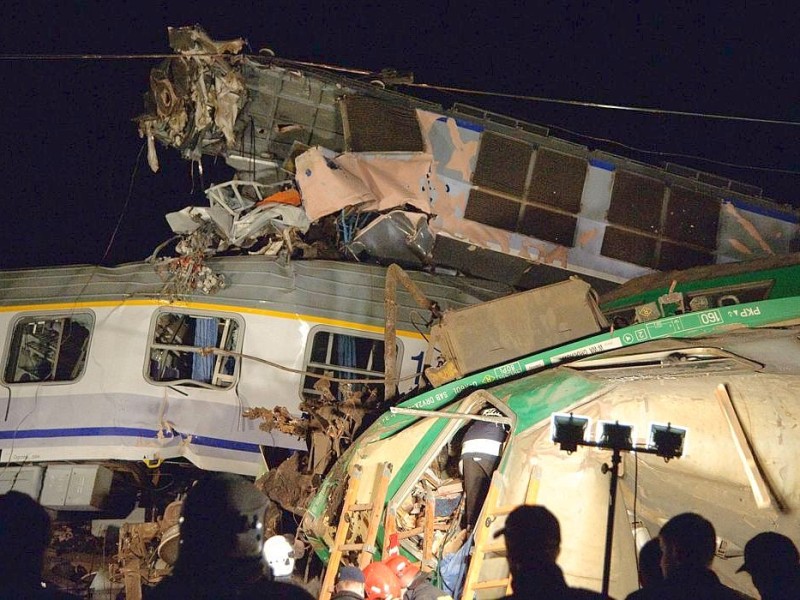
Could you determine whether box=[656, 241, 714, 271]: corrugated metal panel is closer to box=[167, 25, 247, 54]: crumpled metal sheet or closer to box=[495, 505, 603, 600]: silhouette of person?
box=[495, 505, 603, 600]: silhouette of person

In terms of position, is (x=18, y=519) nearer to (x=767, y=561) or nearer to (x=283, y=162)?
(x=767, y=561)

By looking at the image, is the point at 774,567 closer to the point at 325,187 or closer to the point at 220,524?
the point at 220,524

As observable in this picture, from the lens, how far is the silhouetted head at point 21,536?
2.39 m

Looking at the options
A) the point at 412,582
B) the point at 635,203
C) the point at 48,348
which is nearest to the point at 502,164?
the point at 635,203

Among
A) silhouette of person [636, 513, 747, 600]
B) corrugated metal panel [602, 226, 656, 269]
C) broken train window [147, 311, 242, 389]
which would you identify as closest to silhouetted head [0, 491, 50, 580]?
silhouette of person [636, 513, 747, 600]

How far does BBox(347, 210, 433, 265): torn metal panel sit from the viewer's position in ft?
31.7

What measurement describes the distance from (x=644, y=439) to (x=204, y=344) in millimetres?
6567

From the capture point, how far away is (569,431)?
4312mm

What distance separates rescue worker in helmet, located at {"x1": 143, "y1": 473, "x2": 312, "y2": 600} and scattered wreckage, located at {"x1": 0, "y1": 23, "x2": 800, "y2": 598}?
3684mm

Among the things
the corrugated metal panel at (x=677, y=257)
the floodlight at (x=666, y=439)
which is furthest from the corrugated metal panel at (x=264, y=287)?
the floodlight at (x=666, y=439)

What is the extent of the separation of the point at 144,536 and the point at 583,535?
603 cm

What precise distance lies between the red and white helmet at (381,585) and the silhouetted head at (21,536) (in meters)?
2.91

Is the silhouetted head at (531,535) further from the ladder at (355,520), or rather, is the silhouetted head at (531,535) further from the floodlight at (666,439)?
the ladder at (355,520)

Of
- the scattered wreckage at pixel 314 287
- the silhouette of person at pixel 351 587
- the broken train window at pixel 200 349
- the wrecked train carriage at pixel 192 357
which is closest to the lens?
the silhouette of person at pixel 351 587
